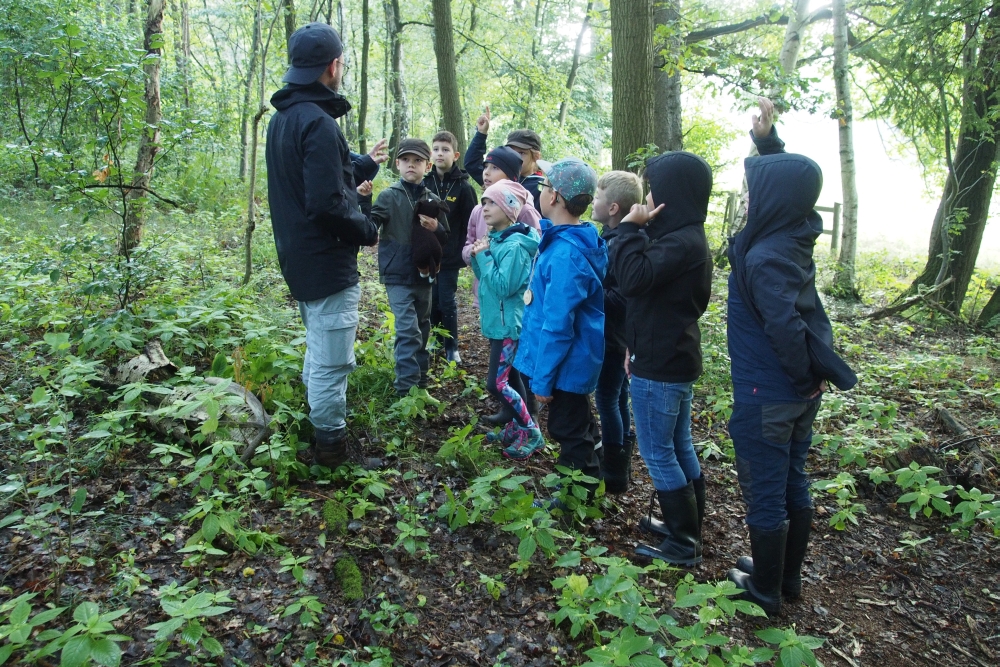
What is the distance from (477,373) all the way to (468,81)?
19038 mm

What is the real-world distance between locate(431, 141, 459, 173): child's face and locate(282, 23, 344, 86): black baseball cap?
6.57ft

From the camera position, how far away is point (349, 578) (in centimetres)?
281

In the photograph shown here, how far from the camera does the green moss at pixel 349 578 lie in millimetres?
2736

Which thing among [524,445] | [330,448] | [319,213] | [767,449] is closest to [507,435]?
[524,445]

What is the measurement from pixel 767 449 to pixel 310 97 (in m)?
3.07

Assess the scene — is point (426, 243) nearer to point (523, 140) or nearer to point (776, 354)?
point (523, 140)

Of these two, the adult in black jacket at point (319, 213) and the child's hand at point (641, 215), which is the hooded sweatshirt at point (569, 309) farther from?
the adult in black jacket at point (319, 213)

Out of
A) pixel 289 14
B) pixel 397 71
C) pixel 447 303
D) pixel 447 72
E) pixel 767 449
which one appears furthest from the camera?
pixel 397 71

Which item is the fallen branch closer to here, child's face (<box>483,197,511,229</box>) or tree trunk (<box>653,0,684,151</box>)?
tree trunk (<box>653,0,684,151</box>)

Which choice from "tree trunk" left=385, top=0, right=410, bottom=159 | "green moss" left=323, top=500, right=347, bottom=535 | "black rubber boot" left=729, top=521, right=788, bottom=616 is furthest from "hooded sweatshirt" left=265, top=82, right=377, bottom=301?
"tree trunk" left=385, top=0, right=410, bottom=159

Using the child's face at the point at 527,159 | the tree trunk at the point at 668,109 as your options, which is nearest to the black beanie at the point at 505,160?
the child's face at the point at 527,159

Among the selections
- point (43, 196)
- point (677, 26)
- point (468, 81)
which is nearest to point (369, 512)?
point (677, 26)

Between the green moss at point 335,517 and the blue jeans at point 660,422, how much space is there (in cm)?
167

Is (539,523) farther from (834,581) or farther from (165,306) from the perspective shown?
(165,306)
